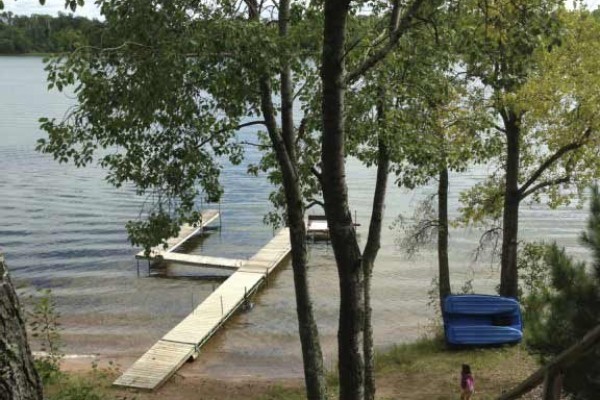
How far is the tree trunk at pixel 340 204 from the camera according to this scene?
19.1 ft

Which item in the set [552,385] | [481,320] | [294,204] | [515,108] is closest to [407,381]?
[481,320]

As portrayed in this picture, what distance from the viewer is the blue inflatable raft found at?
18.0 m

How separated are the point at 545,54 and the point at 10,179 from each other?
43.4m

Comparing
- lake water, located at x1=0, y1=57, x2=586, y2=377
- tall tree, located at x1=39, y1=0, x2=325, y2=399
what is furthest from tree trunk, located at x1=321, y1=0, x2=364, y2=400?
lake water, located at x1=0, y1=57, x2=586, y2=377

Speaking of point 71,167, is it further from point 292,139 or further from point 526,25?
point 526,25

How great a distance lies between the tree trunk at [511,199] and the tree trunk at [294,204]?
7.82m

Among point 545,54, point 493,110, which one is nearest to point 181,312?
point 493,110

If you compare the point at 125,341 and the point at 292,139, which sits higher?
the point at 292,139

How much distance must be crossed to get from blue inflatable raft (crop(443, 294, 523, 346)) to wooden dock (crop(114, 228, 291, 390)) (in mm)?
8431

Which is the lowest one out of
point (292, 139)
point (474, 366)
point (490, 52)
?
point (474, 366)

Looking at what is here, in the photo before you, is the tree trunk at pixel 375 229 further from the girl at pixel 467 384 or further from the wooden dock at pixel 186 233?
the wooden dock at pixel 186 233

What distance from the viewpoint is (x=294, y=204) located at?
10.9 metres

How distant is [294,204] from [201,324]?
1377 cm

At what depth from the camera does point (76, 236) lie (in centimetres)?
3656
